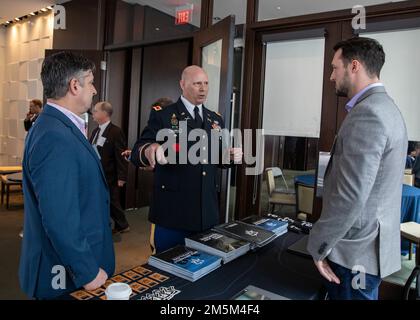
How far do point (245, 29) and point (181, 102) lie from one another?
1.38 meters

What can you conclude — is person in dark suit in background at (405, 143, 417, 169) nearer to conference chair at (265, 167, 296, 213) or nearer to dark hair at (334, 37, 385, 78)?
conference chair at (265, 167, 296, 213)

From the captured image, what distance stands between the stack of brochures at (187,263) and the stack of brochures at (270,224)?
49 cm

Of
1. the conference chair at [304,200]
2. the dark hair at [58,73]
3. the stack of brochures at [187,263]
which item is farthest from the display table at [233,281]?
the conference chair at [304,200]

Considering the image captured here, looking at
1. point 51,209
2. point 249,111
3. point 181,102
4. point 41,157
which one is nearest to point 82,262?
point 51,209

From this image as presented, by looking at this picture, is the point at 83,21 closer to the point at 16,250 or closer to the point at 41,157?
the point at 16,250

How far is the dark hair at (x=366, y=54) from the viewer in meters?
1.20

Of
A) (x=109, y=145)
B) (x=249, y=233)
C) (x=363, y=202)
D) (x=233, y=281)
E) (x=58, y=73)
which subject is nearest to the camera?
(x=363, y=202)

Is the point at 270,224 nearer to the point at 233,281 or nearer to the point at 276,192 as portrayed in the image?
the point at 233,281

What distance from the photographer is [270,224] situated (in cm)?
178

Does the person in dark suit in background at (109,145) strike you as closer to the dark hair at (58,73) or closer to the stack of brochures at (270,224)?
the stack of brochures at (270,224)

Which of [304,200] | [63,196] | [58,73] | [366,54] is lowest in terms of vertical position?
[304,200]

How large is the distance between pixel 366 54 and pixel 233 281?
3.02ft

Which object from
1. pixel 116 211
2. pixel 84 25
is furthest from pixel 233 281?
pixel 84 25

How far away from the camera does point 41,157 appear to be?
115 cm
